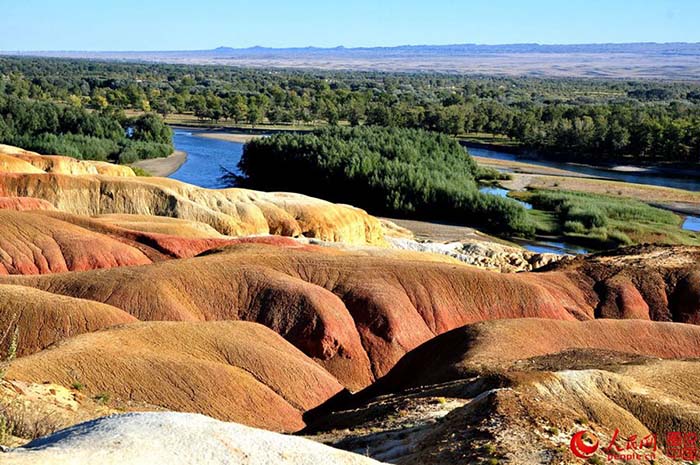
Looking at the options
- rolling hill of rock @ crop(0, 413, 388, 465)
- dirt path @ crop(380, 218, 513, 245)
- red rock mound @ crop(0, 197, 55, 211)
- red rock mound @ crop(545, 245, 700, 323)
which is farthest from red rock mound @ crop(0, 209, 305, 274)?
dirt path @ crop(380, 218, 513, 245)

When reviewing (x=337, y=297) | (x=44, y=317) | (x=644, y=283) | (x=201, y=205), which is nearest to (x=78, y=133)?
(x=201, y=205)

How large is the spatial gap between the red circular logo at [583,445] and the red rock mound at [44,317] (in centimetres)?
1636

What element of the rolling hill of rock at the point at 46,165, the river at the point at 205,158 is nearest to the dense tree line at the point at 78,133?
the river at the point at 205,158

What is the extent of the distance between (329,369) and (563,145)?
97530mm

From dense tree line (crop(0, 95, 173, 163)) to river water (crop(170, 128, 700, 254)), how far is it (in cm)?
515

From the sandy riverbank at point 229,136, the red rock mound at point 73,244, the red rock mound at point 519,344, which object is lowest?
the sandy riverbank at point 229,136

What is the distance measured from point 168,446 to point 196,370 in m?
11.8

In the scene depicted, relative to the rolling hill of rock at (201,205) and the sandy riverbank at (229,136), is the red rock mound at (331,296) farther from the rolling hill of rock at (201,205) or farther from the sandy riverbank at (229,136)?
the sandy riverbank at (229,136)

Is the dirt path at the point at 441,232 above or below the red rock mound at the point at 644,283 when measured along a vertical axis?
below

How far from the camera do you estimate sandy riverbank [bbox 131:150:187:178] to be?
9519cm

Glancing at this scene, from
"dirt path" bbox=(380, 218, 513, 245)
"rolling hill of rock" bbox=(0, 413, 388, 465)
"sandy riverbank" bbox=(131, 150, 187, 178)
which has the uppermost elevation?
"rolling hill of rock" bbox=(0, 413, 388, 465)

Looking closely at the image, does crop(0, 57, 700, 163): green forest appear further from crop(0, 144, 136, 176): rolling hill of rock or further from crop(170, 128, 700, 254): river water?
crop(0, 144, 136, 176): rolling hill of rock

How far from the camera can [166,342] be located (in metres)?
26.3

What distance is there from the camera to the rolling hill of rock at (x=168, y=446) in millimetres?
11766
